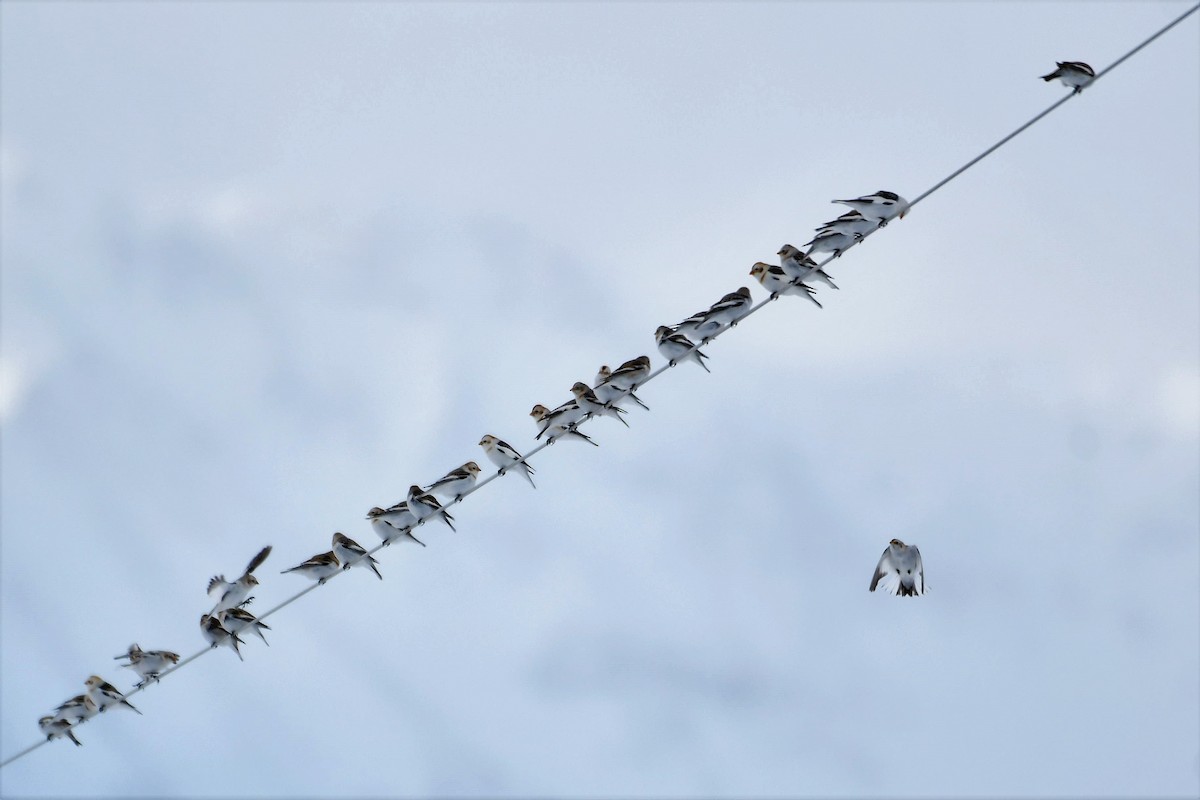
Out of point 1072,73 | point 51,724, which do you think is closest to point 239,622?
point 51,724

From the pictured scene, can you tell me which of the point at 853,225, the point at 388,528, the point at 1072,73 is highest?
the point at 1072,73

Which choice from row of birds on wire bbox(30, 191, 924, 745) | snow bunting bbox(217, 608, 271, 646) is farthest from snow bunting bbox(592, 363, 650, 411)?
snow bunting bbox(217, 608, 271, 646)

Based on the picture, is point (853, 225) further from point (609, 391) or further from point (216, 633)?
point (216, 633)

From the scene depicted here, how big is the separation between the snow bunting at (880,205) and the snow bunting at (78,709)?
1379 centimetres

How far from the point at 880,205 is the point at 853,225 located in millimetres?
541

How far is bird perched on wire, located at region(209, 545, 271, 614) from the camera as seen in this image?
23875 mm

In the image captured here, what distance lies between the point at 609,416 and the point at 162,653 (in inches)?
312

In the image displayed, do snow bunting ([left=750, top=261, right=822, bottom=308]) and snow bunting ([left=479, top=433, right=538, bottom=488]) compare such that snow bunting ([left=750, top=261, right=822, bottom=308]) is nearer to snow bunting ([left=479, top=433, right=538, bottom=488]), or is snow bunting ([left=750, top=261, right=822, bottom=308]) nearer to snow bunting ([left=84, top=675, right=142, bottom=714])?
snow bunting ([left=479, top=433, right=538, bottom=488])

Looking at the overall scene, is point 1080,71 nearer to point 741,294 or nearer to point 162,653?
point 741,294

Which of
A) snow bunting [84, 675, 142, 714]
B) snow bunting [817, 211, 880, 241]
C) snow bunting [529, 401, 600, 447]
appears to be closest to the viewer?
snow bunting [817, 211, 880, 241]

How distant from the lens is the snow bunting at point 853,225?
17.9m

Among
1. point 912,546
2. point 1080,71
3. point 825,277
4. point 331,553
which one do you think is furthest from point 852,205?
point 331,553

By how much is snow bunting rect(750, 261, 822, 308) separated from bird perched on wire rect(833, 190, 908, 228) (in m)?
1.21

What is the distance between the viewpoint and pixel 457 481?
2197cm
